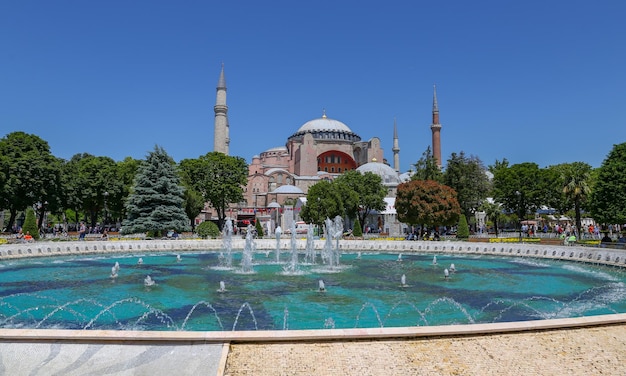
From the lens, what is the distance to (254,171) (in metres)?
64.2

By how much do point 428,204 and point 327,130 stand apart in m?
42.0

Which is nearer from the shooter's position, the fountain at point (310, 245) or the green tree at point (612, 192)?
the fountain at point (310, 245)

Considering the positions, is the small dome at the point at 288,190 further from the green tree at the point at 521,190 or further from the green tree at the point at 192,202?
the green tree at the point at 521,190

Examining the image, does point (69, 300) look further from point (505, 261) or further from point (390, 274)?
point (505, 261)

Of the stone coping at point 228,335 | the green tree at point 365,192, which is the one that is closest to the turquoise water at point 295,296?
the stone coping at point 228,335

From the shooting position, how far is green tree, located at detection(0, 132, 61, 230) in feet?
91.2

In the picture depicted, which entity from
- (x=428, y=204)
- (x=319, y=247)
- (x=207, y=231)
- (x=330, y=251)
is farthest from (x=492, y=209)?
(x=330, y=251)

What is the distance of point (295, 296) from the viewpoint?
1016 cm

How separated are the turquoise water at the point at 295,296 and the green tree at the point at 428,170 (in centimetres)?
1732

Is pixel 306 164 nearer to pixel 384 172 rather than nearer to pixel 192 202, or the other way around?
pixel 384 172

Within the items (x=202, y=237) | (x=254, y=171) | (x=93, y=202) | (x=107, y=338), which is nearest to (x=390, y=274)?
(x=107, y=338)

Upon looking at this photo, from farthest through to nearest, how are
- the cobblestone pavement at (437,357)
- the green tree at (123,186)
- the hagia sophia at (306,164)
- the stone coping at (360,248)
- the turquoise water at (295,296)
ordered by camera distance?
1. the hagia sophia at (306,164)
2. the green tree at (123,186)
3. the stone coping at (360,248)
4. the turquoise water at (295,296)
5. the cobblestone pavement at (437,357)

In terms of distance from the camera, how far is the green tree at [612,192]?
789 inches

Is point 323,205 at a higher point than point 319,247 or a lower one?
higher
